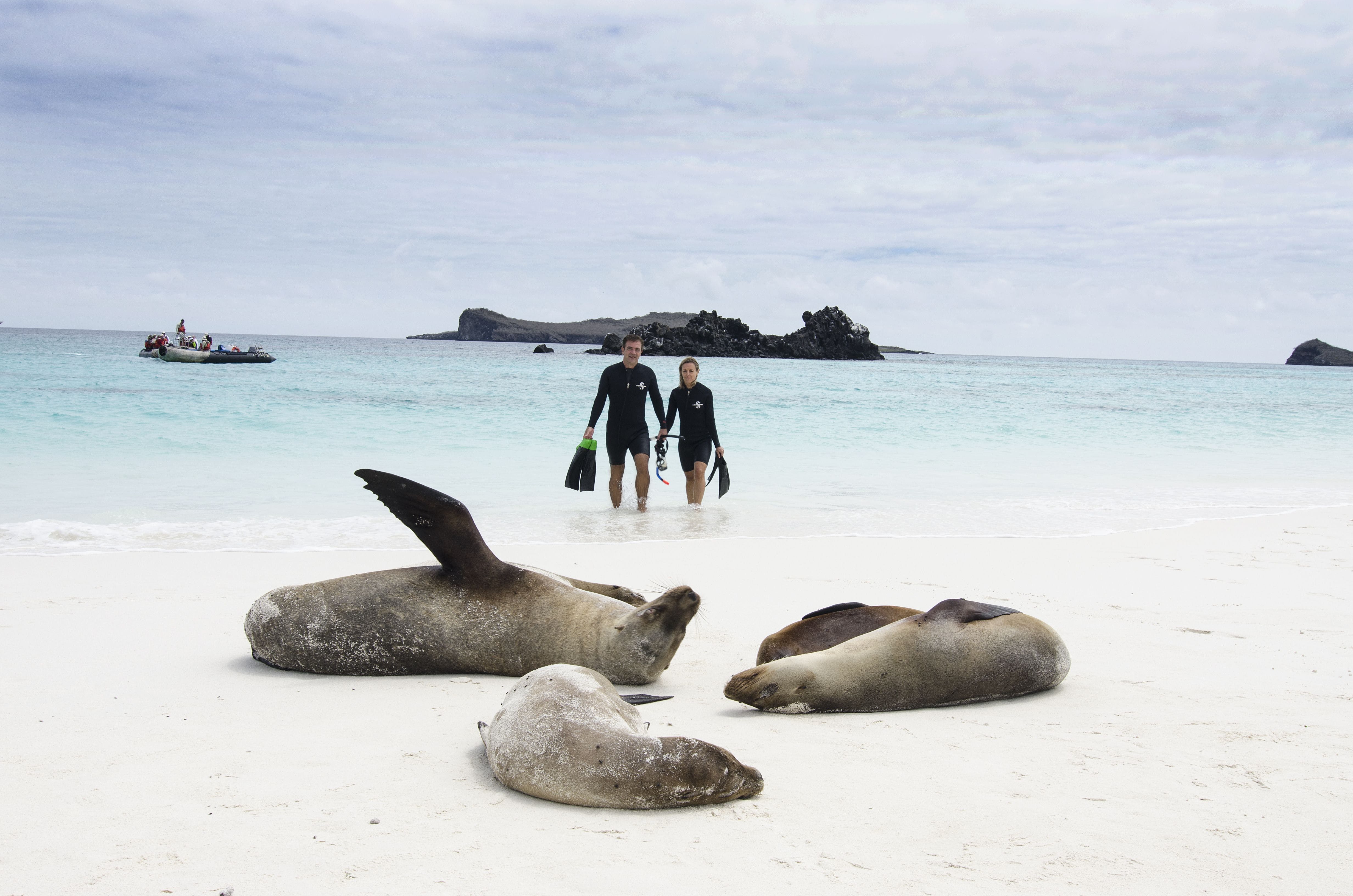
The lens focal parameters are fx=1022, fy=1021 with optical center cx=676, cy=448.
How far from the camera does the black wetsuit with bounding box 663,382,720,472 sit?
436 inches

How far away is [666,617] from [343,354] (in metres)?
81.8

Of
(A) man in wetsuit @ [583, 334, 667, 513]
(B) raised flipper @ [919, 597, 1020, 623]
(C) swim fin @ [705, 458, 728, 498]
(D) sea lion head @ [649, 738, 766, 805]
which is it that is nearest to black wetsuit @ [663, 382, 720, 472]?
(C) swim fin @ [705, 458, 728, 498]

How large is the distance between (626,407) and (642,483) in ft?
2.95

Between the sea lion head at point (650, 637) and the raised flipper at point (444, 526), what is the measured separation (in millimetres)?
683

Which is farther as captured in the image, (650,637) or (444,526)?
(444,526)

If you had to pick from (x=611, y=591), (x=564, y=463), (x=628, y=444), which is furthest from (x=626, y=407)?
(x=611, y=591)

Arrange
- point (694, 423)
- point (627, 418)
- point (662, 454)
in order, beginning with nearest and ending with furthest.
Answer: point (627, 418)
point (694, 423)
point (662, 454)

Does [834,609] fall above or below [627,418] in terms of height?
below

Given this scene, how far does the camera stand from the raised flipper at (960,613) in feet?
14.6

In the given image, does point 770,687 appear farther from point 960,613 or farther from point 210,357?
point 210,357

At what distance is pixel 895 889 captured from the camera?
2.68 metres

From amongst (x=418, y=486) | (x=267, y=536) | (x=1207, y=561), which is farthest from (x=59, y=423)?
(x=1207, y=561)

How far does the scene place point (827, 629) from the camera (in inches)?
189

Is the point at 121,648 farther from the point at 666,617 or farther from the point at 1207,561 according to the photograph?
the point at 1207,561
